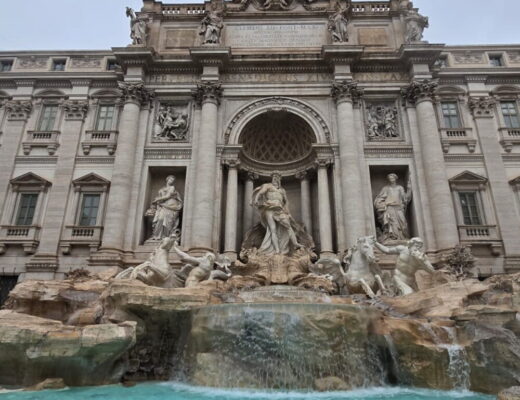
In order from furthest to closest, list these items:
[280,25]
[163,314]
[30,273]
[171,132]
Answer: [280,25] → [171,132] → [30,273] → [163,314]

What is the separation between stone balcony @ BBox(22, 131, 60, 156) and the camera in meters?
19.6

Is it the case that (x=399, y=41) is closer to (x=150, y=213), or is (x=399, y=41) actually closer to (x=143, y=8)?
(x=143, y=8)

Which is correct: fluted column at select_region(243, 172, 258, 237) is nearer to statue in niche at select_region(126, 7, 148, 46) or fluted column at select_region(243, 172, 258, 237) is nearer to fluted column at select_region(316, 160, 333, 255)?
fluted column at select_region(316, 160, 333, 255)

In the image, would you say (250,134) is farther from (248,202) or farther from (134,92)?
(134,92)

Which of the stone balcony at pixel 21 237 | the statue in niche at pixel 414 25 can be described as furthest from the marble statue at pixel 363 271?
the stone balcony at pixel 21 237

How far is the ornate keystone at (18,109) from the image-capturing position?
66.6 feet

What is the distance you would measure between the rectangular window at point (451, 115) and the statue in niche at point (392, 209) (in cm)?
472

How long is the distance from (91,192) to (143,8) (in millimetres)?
11725

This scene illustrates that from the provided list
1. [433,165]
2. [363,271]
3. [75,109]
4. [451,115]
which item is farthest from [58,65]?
[451,115]

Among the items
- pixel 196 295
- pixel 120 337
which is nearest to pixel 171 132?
pixel 196 295

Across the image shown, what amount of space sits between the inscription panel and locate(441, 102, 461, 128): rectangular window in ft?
25.8

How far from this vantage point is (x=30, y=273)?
16.8 m

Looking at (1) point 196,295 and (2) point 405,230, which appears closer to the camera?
(1) point 196,295

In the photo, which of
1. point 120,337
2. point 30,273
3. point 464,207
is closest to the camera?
point 120,337
